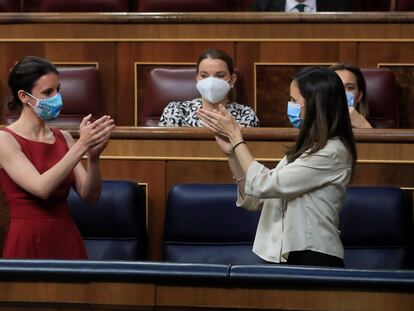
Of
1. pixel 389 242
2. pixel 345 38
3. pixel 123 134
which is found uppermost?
pixel 345 38

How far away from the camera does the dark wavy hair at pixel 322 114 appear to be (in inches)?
37.0

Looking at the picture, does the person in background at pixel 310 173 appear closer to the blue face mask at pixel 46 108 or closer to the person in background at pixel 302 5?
the blue face mask at pixel 46 108

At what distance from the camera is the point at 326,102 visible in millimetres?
941

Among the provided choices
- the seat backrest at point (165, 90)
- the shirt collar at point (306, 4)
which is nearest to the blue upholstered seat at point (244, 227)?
the seat backrest at point (165, 90)

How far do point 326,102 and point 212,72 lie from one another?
51 cm

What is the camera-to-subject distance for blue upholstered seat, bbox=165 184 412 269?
1.14 meters

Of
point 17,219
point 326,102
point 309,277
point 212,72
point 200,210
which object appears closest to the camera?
point 309,277

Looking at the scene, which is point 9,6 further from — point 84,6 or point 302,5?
point 302,5

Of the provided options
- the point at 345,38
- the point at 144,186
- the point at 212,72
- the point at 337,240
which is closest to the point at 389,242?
the point at 337,240

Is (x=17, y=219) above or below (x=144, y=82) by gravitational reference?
below

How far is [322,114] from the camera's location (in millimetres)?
939

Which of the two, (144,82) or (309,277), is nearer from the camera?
(309,277)

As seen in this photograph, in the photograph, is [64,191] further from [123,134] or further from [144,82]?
[144,82]

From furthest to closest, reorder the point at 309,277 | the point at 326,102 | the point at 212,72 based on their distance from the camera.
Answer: the point at 212,72
the point at 326,102
the point at 309,277
